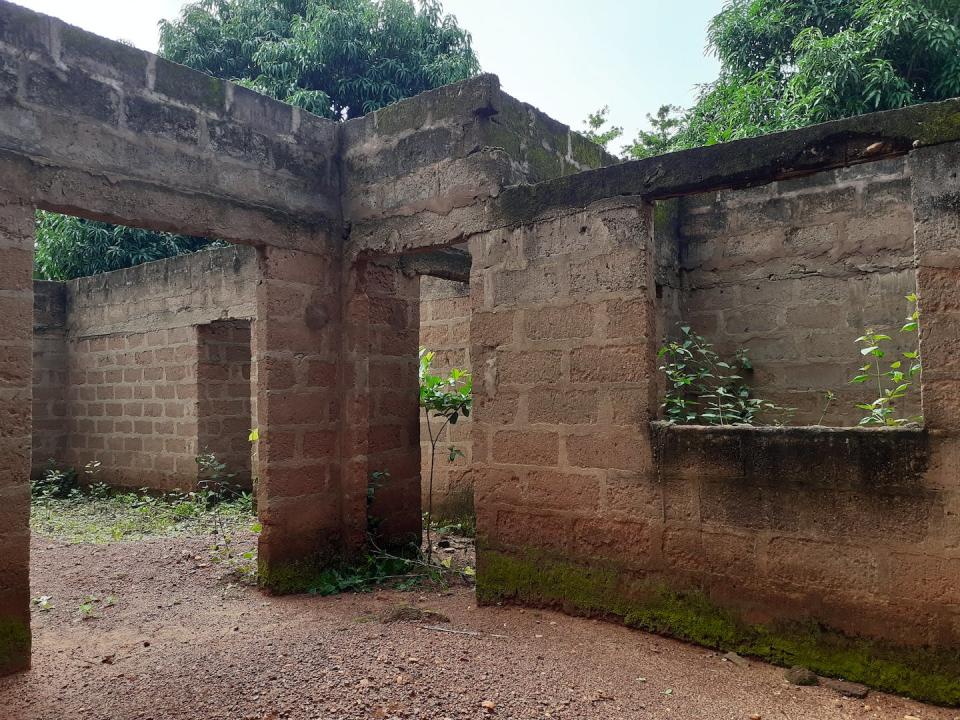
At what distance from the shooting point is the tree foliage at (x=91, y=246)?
12.9 metres

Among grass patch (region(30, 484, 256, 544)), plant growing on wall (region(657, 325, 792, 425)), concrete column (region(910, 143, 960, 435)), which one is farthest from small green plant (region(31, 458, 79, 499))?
concrete column (region(910, 143, 960, 435))

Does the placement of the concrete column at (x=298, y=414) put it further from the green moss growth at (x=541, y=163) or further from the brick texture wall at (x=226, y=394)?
A: the brick texture wall at (x=226, y=394)

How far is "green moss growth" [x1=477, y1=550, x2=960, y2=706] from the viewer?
292 cm

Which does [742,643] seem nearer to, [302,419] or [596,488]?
[596,488]

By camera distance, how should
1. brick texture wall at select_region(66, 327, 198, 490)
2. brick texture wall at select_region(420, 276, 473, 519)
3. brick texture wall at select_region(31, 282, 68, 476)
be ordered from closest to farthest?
1. brick texture wall at select_region(420, 276, 473, 519)
2. brick texture wall at select_region(66, 327, 198, 490)
3. brick texture wall at select_region(31, 282, 68, 476)

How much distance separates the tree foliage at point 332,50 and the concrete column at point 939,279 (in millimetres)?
12153

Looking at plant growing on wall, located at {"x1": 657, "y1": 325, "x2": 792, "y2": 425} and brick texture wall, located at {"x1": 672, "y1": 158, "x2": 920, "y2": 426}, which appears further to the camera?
plant growing on wall, located at {"x1": 657, "y1": 325, "x2": 792, "y2": 425}

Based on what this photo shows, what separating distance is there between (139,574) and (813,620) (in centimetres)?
441

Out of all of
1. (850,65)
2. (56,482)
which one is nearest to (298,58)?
(56,482)

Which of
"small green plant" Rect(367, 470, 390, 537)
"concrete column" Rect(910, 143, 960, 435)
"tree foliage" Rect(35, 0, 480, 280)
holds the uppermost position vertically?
"tree foliage" Rect(35, 0, 480, 280)

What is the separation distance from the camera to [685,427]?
351 cm

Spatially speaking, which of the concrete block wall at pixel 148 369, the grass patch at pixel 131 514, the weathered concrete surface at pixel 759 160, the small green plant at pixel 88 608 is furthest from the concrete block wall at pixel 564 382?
the concrete block wall at pixel 148 369

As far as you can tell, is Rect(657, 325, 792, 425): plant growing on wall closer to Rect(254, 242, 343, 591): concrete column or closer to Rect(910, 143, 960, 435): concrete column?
Rect(910, 143, 960, 435): concrete column

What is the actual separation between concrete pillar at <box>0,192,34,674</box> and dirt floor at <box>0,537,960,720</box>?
0.83 ft
